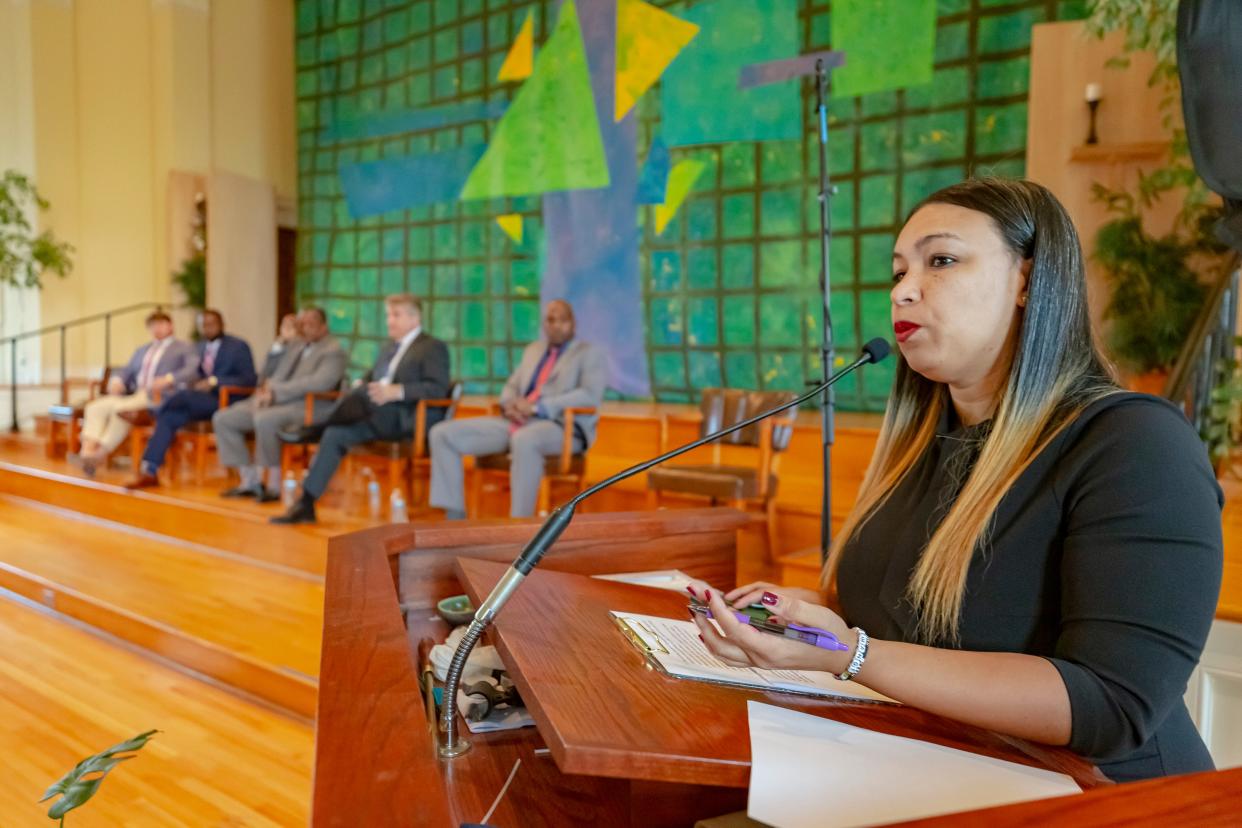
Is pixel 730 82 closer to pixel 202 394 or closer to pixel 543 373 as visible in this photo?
pixel 543 373

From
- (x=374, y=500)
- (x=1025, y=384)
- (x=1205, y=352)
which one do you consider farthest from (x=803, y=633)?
(x=374, y=500)

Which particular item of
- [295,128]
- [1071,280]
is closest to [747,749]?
[1071,280]

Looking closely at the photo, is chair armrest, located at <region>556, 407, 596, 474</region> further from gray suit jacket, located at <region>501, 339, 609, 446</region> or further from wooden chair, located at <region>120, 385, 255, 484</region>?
wooden chair, located at <region>120, 385, 255, 484</region>

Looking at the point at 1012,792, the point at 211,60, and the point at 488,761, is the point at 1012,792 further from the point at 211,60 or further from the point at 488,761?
the point at 211,60

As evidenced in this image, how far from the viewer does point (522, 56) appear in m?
7.33

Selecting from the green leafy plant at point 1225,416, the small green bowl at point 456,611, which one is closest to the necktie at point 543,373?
the green leafy plant at point 1225,416

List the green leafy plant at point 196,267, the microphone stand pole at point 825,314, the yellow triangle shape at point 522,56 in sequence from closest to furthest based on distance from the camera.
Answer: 1. the microphone stand pole at point 825,314
2. the yellow triangle shape at point 522,56
3. the green leafy plant at point 196,267

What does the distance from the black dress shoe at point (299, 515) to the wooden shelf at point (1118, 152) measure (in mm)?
3763

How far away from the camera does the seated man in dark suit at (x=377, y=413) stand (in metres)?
4.69

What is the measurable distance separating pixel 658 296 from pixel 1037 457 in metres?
5.52

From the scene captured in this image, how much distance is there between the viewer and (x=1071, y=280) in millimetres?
1069

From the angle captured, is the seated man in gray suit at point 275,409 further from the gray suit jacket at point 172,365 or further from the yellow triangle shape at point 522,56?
the yellow triangle shape at point 522,56

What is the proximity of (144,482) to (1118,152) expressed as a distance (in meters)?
5.31

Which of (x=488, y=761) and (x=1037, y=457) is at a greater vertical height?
(x=1037, y=457)
